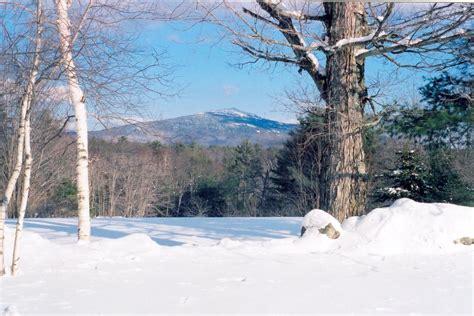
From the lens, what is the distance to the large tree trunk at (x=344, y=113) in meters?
6.13

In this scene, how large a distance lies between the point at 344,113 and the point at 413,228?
166 centimetres

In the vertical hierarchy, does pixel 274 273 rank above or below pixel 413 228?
below

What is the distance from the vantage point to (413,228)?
5484 millimetres

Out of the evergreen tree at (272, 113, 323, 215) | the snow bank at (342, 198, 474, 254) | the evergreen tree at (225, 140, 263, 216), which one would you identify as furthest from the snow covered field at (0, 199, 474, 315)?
the evergreen tree at (225, 140, 263, 216)

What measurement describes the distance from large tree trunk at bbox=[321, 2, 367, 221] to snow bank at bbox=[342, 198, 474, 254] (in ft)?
1.91

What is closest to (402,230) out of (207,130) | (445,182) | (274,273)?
(274,273)

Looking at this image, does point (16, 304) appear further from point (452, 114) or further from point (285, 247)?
point (452, 114)

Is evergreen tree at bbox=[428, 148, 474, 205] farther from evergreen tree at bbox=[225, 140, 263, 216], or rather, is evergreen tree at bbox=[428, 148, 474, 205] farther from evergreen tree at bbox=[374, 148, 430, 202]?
evergreen tree at bbox=[225, 140, 263, 216]

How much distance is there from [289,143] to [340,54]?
1644 cm

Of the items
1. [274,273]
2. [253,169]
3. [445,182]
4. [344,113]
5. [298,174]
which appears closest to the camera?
[274,273]

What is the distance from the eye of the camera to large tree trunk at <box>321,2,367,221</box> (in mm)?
6133

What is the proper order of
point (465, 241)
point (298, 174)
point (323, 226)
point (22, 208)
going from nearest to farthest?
1. point (22, 208)
2. point (465, 241)
3. point (323, 226)
4. point (298, 174)

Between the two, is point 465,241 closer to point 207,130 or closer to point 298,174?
point 298,174

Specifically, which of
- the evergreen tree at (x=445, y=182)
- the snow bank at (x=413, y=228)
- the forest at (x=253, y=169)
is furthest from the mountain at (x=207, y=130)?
the evergreen tree at (x=445, y=182)
